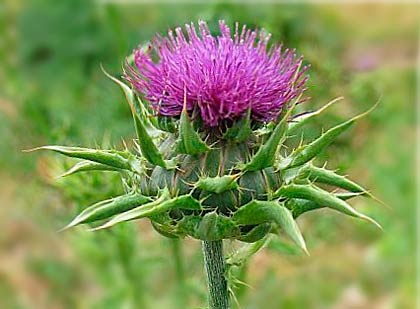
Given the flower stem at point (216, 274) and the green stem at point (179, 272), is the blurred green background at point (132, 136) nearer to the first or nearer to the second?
the green stem at point (179, 272)

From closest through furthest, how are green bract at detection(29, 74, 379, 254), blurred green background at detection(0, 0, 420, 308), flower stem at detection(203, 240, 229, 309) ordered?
green bract at detection(29, 74, 379, 254) → flower stem at detection(203, 240, 229, 309) → blurred green background at detection(0, 0, 420, 308)

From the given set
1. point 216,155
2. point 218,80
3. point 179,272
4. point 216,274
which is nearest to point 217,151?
point 216,155

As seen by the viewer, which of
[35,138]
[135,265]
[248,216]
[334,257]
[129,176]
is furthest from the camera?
[334,257]

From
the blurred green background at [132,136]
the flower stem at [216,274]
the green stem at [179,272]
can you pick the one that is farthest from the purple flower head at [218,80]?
the green stem at [179,272]

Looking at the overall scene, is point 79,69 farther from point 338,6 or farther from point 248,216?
point 248,216

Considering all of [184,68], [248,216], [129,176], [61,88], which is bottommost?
[248,216]

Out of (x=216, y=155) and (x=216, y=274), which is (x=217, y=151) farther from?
(x=216, y=274)

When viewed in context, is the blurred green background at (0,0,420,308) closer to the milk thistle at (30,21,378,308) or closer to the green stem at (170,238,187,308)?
the green stem at (170,238,187,308)

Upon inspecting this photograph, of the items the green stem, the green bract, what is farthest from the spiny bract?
the green stem

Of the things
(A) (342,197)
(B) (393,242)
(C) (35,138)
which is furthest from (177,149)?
(B) (393,242)
